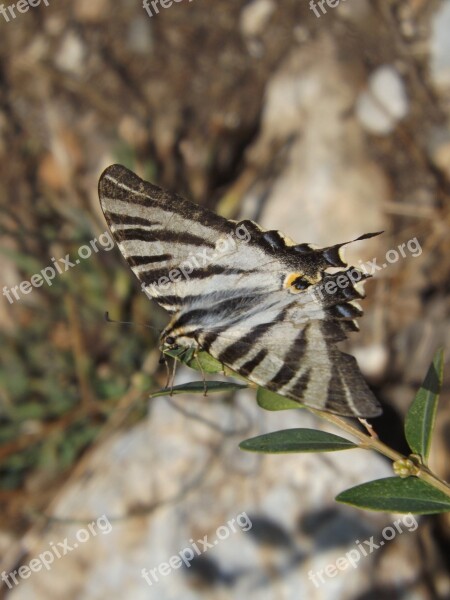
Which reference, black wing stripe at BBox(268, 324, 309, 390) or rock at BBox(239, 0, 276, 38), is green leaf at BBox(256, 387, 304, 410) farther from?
rock at BBox(239, 0, 276, 38)

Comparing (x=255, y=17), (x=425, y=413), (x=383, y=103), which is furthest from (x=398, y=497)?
(x=255, y=17)

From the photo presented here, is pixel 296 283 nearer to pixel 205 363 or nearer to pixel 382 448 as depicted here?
pixel 205 363

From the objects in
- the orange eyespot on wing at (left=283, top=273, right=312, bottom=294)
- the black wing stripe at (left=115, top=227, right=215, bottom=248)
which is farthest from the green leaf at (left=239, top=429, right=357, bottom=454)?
the black wing stripe at (left=115, top=227, right=215, bottom=248)

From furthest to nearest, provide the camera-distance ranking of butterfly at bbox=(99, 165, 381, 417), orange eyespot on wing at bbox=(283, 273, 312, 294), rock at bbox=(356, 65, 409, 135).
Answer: rock at bbox=(356, 65, 409, 135) < orange eyespot on wing at bbox=(283, 273, 312, 294) < butterfly at bbox=(99, 165, 381, 417)

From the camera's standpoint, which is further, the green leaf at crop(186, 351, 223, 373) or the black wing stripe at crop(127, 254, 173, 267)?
the black wing stripe at crop(127, 254, 173, 267)

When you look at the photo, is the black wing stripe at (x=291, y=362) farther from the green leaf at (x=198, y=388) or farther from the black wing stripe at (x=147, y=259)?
the black wing stripe at (x=147, y=259)

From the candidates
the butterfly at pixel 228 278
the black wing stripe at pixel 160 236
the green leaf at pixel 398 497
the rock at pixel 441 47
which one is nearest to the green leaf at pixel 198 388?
the butterfly at pixel 228 278
